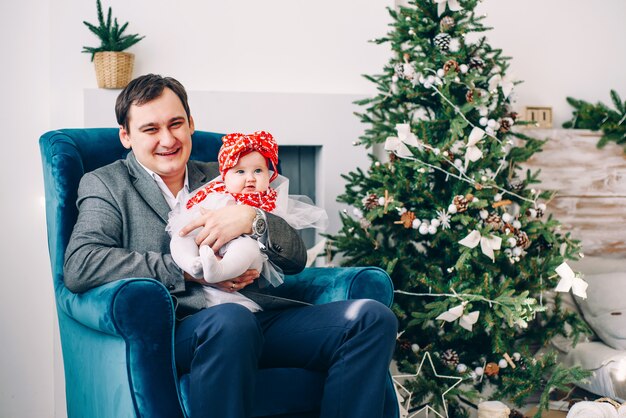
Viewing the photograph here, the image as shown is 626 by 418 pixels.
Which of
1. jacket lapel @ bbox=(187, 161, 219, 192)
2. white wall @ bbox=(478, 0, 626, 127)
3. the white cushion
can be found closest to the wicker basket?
jacket lapel @ bbox=(187, 161, 219, 192)

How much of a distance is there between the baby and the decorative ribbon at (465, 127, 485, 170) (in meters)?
0.64

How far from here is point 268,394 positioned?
1616 millimetres

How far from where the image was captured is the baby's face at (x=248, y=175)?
1.77 m

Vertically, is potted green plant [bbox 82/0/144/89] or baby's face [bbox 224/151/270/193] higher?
potted green plant [bbox 82/0/144/89]

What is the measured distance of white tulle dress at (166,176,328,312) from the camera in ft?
5.40

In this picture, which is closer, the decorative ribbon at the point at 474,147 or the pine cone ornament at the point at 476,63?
the decorative ribbon at the point at 474,147

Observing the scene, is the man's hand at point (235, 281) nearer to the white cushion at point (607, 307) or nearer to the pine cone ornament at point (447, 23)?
the pine cone ornament at point (447, 23)

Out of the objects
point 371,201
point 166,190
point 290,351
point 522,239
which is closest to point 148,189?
point 166,190

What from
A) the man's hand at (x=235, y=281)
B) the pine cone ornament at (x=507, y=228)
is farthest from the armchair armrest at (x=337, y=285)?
the pine cone ornament at (x=507, y=228)

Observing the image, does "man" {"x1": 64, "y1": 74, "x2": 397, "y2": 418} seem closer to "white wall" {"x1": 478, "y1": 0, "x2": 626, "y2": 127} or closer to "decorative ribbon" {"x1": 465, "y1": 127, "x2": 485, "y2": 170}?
"decorative ribbon" {"x1": 465, "y1": 127, "x2": 485, "y2": 170}

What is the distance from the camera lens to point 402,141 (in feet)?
7.53

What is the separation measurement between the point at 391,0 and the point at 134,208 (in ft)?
5.84

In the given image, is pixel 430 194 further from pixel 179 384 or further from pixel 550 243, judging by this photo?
pixel 179 384

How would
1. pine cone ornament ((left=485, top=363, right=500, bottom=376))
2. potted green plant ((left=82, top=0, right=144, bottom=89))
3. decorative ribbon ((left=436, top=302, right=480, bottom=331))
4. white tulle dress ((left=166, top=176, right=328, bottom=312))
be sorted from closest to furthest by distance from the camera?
white tulle dress ((left=166, top=176, right=328, bottom=312)), decorative ribbon ((left=436, top=302, right=480, bottom=331)), pine cone ornament ((left=485, top=363, right=500, bottom=376)), potted green plant ((left=82, top=0, right=144, bottom=89))
